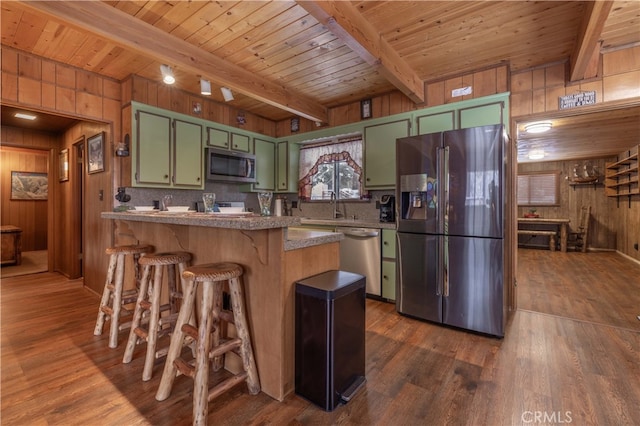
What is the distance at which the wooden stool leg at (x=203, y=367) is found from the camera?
1.39 meters

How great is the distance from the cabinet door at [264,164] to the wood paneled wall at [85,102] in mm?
1756

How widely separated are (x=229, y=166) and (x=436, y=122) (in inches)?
104

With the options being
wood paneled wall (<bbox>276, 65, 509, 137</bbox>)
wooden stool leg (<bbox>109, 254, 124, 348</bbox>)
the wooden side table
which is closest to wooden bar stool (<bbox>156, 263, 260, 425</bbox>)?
wooden stool leg (<bbox>109, 254, 124, 348</bbox>)

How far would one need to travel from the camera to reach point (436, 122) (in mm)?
3242

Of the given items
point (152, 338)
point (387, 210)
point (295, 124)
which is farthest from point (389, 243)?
point (295, 124)

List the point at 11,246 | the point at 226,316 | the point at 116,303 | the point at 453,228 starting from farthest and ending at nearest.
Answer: the point at 11,246, the point at 453,228, the point at 116,303, the point at 226,316

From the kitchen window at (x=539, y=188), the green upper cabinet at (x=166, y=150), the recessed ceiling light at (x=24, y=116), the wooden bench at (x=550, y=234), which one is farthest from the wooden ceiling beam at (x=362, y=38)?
the kitchen window at (x=539, y=188)

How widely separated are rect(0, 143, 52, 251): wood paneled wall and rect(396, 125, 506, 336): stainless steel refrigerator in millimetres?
6996

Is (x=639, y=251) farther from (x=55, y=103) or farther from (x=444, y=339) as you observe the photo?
(x=55, y=103)

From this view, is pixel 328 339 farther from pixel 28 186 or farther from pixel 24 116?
pixel 28 186

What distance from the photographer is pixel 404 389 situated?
1.72 metres

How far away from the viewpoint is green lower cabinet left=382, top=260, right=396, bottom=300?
10.6ft

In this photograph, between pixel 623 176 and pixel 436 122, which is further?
pixel 623 176

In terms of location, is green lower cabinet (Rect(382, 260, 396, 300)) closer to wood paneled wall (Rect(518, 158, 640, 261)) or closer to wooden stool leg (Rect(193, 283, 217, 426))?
wooden stool leg (Rect(193, 283, 217, 426))
